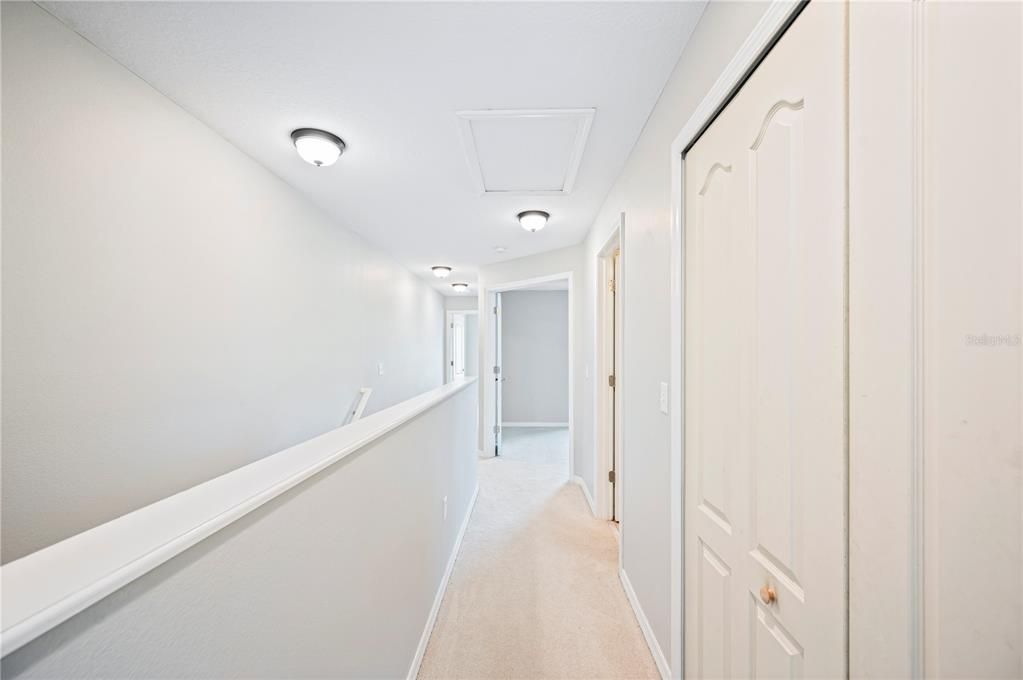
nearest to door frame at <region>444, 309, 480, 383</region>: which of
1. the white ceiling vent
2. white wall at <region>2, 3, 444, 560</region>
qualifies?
white wall at <region>2, 3, 444, 560</region>

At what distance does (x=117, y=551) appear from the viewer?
534 millimetres

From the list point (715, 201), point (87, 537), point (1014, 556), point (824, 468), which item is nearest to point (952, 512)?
point (1014, 556)

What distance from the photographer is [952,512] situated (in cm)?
58

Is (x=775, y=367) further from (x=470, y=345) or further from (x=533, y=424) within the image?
(x=470, y=345)

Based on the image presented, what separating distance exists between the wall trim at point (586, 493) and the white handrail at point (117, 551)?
9.84 ft

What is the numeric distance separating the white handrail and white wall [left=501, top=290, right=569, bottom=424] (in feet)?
20.6

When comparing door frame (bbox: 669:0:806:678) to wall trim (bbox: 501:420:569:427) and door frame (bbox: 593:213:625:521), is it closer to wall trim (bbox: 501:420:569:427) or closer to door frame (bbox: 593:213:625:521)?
door frame (bbox: 593:213:625:521)

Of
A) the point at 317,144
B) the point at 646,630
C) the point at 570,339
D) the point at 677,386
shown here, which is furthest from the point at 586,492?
the point at 317,144

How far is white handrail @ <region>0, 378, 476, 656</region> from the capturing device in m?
0.42

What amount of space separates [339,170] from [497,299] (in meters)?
3.09

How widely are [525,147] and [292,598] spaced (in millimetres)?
2069

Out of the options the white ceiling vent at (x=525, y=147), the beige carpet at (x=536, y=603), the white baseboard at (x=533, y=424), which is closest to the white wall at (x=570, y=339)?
the beige carpet at (x=536, y=603)

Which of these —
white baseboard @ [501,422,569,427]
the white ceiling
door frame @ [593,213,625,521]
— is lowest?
white baseboard @ [501,422,569,427]

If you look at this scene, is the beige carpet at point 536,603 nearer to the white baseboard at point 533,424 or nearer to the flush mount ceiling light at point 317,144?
the flush mount ceiling light at point 317,144
